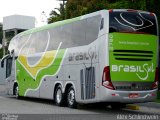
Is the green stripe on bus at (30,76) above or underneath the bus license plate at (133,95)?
above

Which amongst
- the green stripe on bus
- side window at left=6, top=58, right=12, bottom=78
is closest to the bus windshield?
the green stripe on bus

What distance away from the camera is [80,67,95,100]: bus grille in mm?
17172

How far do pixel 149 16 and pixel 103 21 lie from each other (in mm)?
1885

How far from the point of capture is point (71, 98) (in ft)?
62.5

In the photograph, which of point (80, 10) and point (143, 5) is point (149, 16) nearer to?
point (143, 5)

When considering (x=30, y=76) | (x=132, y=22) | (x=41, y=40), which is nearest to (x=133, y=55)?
(x=132, y=22)

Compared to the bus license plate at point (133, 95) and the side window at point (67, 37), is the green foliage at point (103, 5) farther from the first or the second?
the bus license plate at point (133, 95)

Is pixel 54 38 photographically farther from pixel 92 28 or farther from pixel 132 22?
pixel 132 22

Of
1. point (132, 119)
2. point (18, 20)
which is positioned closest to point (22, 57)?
point (132, 119)

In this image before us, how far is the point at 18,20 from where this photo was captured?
5253cm

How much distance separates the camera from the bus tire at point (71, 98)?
18.8 metres

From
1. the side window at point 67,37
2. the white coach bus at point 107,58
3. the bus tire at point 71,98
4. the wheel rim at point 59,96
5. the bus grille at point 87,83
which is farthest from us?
the wheel rim at point 59,96

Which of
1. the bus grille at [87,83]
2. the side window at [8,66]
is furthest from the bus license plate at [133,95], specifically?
the side window at [8,66]

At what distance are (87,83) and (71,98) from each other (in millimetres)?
1771
